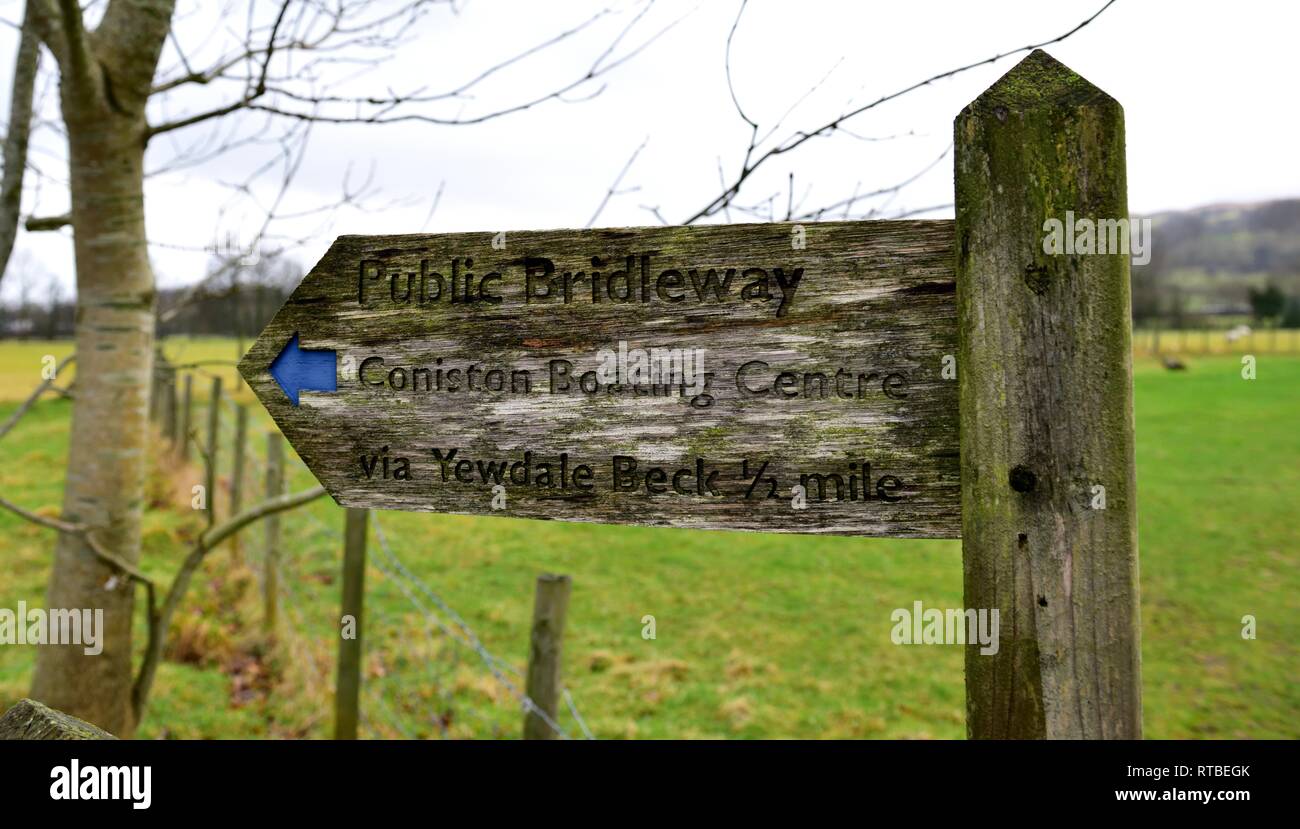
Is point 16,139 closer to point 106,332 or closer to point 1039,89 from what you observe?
point 106,332

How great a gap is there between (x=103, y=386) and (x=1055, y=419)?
3.18 metres

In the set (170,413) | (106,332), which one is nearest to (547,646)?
(106,332)

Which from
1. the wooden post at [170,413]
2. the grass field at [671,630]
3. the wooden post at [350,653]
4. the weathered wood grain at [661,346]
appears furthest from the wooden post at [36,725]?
the wooden post at [170,413]

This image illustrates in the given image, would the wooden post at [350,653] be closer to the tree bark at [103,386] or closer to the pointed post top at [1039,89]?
the tree bark at [103,386]

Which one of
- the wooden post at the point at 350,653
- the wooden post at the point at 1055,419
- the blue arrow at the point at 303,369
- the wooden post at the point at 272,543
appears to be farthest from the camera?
the wooden post at the point at 272,543

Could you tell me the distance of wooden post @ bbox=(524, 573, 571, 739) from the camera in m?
2.99

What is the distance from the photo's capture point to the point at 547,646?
3.01 meters

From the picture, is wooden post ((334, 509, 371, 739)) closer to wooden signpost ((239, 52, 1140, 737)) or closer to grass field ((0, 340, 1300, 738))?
grass field ((0, 340, 1300, 738))

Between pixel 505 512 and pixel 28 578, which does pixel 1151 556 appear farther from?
pixel 28 578

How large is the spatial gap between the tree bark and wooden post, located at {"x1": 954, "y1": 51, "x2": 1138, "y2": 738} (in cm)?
306

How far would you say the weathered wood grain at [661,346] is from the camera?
1.16 m

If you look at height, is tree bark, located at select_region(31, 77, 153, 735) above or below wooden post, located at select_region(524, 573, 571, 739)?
above

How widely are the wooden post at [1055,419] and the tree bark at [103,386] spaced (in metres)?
3.06

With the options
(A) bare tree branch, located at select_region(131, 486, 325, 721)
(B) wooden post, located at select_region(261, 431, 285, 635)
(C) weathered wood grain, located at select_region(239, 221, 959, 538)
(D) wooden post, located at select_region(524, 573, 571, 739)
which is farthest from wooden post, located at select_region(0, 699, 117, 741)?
(B) wooden post, located at select_region(261, 431, 285, 635)
